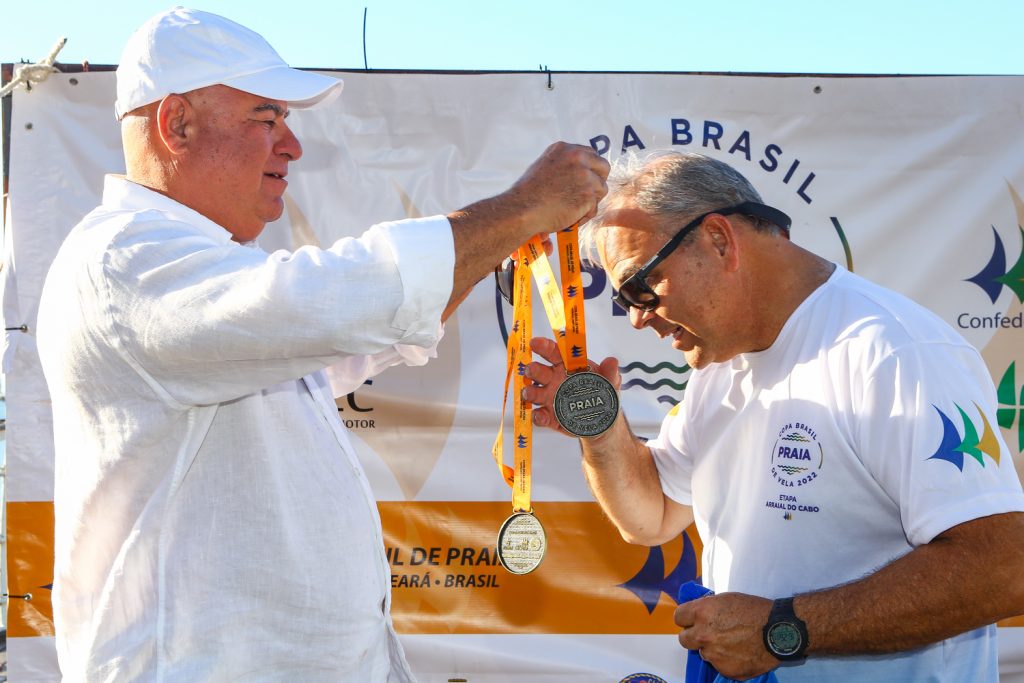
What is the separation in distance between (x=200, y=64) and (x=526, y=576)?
2.92 meters

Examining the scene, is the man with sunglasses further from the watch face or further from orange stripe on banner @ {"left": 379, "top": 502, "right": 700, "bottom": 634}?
orange stripe on banner @ {"left": 379, "top": 502, "right": 700, "bottom": 634}

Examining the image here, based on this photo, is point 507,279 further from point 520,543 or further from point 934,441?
point 934,441

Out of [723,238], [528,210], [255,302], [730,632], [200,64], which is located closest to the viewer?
[255,302]

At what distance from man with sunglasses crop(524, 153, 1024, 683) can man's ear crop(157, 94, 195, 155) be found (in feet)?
3.44

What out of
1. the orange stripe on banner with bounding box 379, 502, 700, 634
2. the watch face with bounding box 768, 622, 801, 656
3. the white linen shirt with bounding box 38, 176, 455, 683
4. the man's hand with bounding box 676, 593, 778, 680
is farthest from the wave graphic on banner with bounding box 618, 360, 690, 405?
the white linen shirt with bounding box 38, 176, 455, 683

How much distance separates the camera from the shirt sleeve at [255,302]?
1617 mm

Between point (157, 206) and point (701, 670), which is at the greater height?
point (157, 206)

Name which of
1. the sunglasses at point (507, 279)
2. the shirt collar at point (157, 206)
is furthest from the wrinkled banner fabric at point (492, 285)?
the shirt collar at point (157, 206)

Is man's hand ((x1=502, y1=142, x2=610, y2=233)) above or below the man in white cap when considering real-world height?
above

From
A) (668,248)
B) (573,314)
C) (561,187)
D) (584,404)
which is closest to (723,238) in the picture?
(668,248)

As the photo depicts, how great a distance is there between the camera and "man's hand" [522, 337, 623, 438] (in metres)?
2.64

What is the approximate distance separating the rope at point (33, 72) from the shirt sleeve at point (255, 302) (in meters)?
3.02

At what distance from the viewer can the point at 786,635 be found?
207 centimetres

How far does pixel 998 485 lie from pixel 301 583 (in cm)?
137
